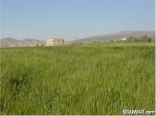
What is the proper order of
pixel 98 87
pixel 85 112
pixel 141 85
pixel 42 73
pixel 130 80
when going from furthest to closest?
pixel 42 73 < pixel 130 80 < pixel 141 85 < pixel 98 87 < pixel 85 112

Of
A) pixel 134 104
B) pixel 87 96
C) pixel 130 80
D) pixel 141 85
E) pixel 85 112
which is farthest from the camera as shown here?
pixel 130 80

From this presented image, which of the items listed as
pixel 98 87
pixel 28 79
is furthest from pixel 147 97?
pixel 28 79

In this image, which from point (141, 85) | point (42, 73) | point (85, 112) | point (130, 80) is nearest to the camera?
point (85, 112)

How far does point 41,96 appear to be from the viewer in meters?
2.96

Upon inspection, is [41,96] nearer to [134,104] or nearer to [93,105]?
[93,105]

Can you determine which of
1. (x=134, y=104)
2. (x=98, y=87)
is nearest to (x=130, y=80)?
(x=98, y=87)

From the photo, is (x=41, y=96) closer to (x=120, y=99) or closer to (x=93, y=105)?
(x=93, y=105)

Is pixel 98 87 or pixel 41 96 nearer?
pixel 41 96

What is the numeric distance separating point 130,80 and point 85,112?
1.63 metres

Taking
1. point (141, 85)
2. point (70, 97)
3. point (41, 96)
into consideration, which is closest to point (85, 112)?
point (70, 97)

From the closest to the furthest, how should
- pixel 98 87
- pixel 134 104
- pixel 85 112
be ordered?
1. pixel 85 112
2. pixel 134 104
3. pixel 98 87

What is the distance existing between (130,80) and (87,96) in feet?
4.15

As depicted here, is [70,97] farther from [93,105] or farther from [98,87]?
[98,87]

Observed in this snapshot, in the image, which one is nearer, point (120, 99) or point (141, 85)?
point (120, 99)
